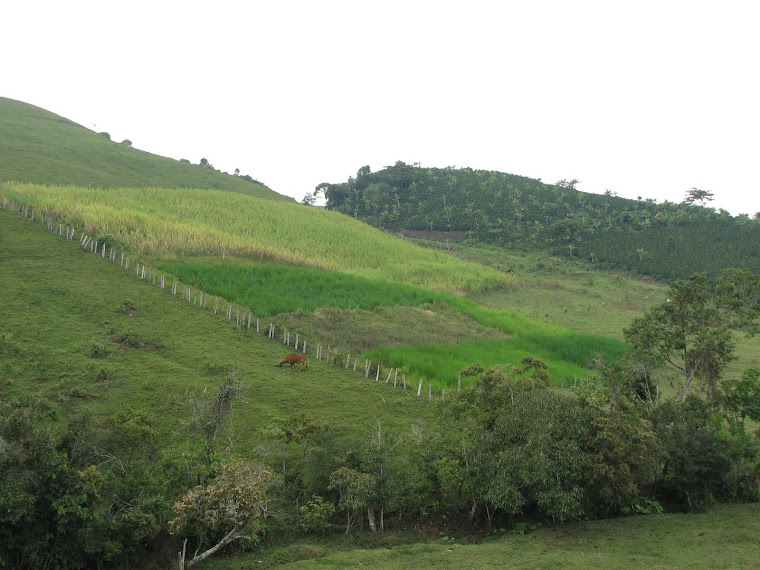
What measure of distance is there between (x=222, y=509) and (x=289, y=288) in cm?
2434

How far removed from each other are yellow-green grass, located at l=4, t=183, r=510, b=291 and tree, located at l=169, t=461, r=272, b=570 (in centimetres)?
2763

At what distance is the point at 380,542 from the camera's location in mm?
11852

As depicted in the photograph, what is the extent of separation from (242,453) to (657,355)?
1337 centimetres

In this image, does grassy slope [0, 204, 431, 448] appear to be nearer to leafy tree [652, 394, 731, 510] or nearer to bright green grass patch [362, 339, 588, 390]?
bright green grass patch [362, 339, 588, 390]

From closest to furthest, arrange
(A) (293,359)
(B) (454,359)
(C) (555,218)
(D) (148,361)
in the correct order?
1. (D) (148,361)
2. (A) (293,359)
3. (B) (454,359)
4. (C) (555,218)

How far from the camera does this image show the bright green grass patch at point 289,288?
30.5 meters

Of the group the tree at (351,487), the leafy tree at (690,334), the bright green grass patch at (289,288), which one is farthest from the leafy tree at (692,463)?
the bright green grass patch at (289,288)

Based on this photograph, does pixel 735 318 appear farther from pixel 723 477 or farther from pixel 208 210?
pixel 208 210

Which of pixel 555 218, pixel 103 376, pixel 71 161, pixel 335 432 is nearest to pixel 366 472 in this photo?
pixel 335 432

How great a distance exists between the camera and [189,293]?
93.8ft

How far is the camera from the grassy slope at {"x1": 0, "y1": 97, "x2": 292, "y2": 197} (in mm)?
57538

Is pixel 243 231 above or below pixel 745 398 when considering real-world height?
above

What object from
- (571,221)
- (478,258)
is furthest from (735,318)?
(571,221)

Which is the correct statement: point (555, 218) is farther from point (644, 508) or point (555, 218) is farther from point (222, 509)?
point (222, 509)
